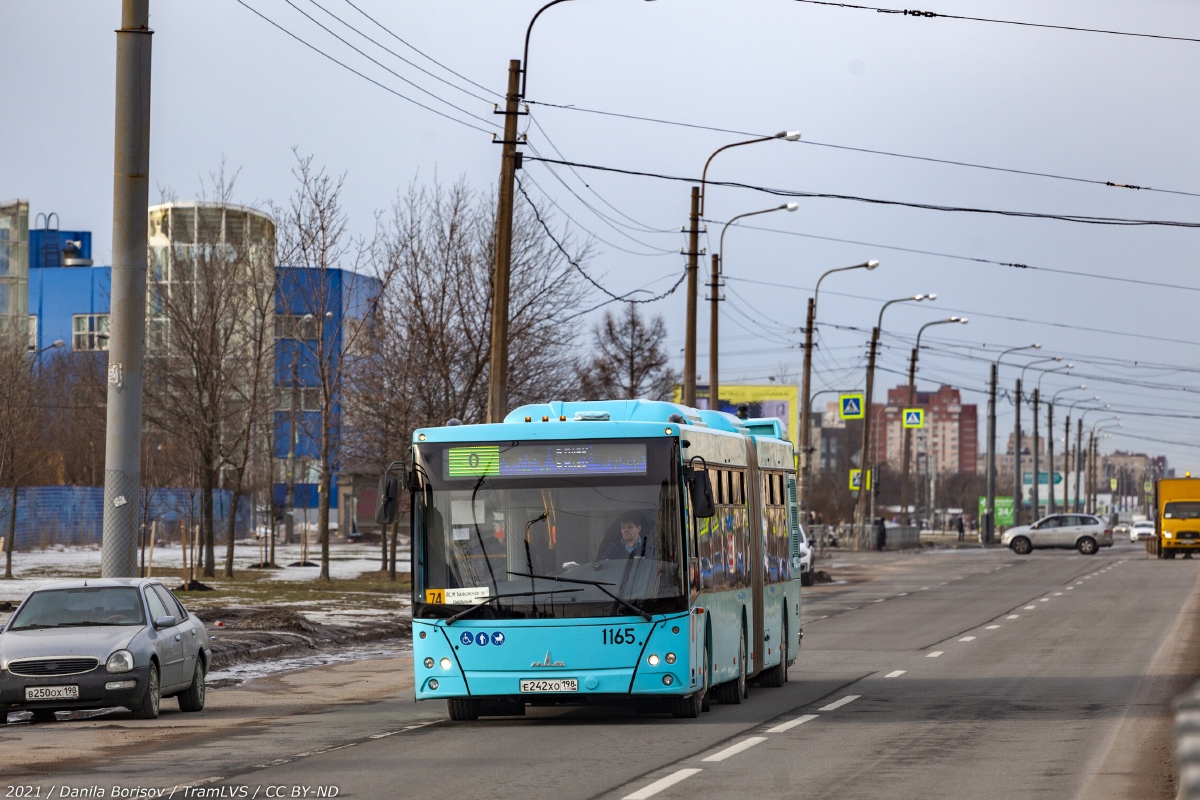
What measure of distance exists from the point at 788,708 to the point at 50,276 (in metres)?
91.3

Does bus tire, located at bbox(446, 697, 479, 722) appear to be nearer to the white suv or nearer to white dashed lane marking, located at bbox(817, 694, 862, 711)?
white dashed lane marking, located at bbox(817, 694, 862, 711)

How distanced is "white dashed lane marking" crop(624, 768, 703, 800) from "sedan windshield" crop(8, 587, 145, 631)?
706cm

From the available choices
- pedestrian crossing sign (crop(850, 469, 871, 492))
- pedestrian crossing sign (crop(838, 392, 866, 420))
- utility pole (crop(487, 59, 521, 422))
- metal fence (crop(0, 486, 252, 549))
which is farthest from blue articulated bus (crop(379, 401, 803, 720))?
pedestrian crossing sign (crop(850, 469, 871, 492))

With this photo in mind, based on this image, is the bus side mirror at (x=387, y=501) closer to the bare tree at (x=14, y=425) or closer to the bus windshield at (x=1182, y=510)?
the bare tree at (x=14, y=425)

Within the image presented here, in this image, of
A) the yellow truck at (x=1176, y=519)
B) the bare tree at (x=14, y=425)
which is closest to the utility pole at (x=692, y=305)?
the bare tree at (x=14, y=425)

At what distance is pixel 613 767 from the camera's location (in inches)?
468

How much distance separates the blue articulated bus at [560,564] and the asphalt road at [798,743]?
0.49 metres

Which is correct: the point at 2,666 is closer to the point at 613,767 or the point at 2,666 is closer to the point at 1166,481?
the point at 613,767

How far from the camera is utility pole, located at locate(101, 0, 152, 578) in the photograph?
19.5m

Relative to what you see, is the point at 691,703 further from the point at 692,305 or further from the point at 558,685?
the point at 692,305

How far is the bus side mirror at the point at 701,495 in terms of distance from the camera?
47.6ft

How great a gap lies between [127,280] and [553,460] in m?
7.10

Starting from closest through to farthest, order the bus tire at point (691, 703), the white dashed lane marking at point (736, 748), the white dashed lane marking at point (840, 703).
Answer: the white dashed lane marking at point (736, 748), the bus tire at point (691, 703), the white dashed lane marking at point (840, 703)

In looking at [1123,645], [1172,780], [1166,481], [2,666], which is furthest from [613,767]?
[1166,481]
